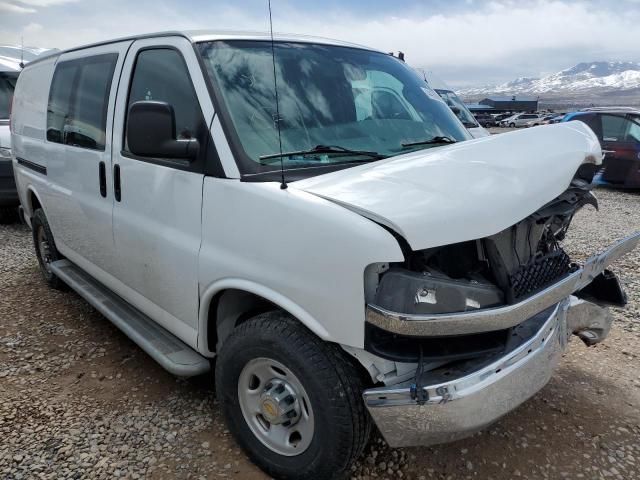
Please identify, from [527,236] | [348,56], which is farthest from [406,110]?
[527,236]

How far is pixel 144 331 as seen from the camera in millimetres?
3168

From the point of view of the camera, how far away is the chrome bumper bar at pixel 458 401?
6.33ft

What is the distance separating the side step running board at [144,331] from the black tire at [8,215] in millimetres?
4873

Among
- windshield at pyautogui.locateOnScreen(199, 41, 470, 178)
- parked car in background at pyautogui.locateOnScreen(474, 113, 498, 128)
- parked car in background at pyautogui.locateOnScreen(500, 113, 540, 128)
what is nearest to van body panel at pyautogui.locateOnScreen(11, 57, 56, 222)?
windshield at pyautogui.locateOnScreen(199, 41, 470, 178)

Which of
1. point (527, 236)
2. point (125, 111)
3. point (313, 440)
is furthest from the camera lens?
point (125, 111)

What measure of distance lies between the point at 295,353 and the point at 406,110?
5.75 feet

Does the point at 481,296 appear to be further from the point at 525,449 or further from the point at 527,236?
the point at 525,449

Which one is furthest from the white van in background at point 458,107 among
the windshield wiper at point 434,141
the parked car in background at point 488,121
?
the parked car in background at point 488,121

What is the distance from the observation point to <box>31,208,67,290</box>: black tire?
474 centimetres

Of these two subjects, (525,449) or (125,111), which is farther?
(125,111)

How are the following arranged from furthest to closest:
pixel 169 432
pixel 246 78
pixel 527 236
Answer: pixel 169 432 < pixel 246 78 < pixel 527 236

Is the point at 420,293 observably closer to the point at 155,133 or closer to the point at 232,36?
the point at 155,133

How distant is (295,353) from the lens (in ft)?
7.17

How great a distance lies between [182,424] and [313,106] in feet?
6.22
